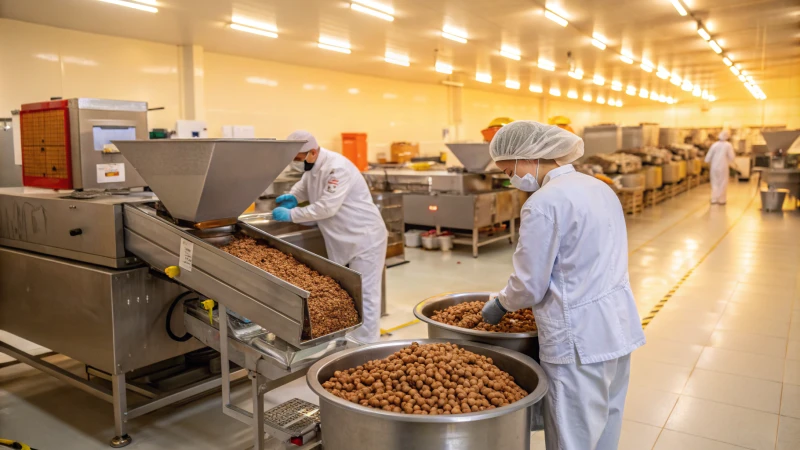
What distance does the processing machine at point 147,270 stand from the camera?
2.13 m

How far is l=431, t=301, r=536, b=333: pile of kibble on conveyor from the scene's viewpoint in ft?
7.25

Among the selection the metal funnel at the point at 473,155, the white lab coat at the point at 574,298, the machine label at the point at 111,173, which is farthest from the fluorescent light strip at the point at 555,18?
the white lab coat at the point at 574,298

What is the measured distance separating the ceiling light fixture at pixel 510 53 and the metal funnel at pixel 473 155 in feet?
10.3

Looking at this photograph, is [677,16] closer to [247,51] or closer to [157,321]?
[247,51]

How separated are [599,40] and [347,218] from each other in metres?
7.44

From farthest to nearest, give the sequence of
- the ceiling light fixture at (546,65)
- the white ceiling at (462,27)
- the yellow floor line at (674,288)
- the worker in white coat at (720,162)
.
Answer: the worker in white coat at (720,162) → the ceiling light fixture at (546,65) → the white ceiling at (462,27) → the yellow floor line at (674,288)

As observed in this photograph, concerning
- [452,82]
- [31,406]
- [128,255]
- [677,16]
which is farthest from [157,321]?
[452,82]

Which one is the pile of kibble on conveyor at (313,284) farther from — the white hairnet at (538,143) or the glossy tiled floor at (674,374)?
the glossy tiled floor at (674,374)

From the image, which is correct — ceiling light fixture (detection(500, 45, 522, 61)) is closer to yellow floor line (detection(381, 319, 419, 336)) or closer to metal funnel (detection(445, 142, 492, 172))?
metal funnel (detection(445, 142, 492, 172))

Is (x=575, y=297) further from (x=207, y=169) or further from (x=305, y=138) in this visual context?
(x=305, y=138)

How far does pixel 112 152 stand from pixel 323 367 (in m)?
2.25

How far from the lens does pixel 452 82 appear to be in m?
13.6

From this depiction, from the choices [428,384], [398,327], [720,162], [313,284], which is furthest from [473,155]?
[720,162]

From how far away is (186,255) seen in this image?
90.5 inches
